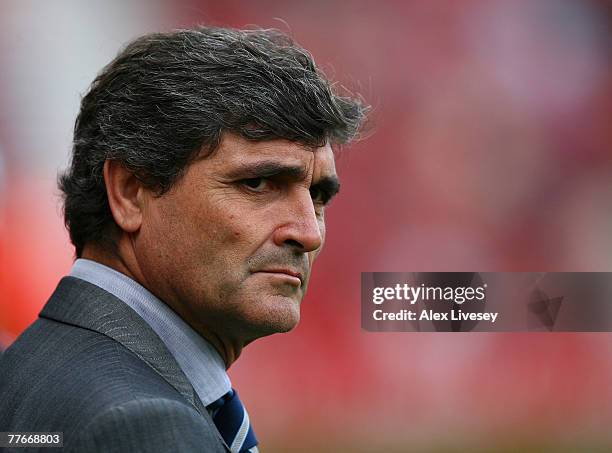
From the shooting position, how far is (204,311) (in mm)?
1695

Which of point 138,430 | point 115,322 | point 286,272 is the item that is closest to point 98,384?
point 138,430

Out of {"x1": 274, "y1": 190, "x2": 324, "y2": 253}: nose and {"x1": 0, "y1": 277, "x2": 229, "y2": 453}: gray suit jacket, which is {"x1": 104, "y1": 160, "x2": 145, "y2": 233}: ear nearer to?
{"x1": 0, "y1": 277, "x2": 229, "y2": 453}: gray suit jacket

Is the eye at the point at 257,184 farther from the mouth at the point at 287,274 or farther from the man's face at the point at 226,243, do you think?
the mouth at the point at 287,274

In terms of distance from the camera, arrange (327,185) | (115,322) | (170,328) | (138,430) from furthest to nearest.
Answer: (327,185), (170,328), (115,322), (138,430)

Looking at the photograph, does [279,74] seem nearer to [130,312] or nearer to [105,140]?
[105,140]

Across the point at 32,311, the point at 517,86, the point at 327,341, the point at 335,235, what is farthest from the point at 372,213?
the point at 32,311

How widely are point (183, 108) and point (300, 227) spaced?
1.03 feet

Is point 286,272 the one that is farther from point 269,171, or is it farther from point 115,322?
point 115,322

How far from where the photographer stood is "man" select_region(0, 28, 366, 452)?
5.37ft

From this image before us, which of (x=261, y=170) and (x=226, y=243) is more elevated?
(x=261, y=170)

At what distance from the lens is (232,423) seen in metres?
1.70

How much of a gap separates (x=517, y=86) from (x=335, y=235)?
1027 millimetres

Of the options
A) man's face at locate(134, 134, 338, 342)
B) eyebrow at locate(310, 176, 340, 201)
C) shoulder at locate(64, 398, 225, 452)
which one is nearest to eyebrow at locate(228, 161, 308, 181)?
man's face at locate(134, 134, 338, 342)

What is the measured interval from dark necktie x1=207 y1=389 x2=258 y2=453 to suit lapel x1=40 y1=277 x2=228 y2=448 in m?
0.17
